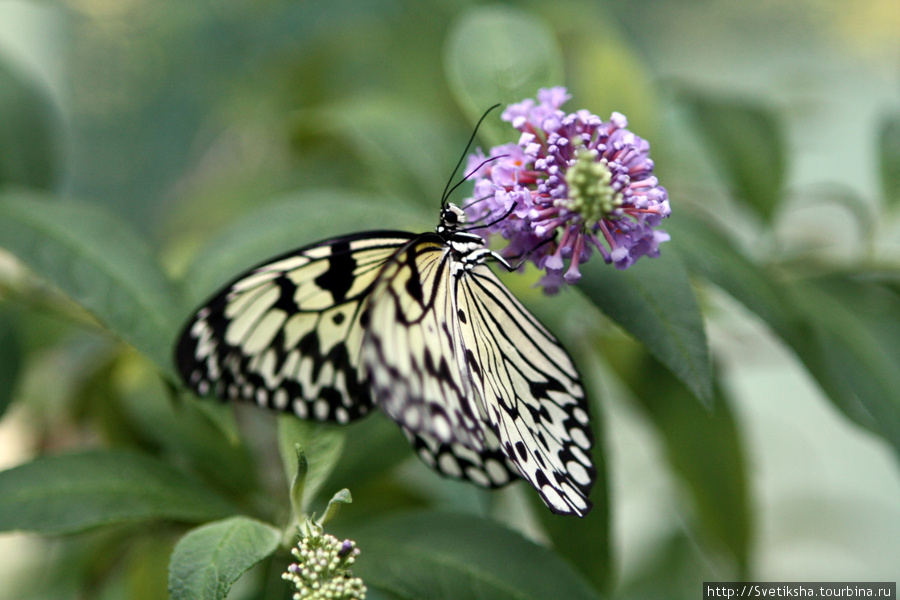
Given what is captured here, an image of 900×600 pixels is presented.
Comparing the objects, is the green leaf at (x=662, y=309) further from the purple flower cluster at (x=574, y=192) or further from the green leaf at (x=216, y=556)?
the green leaf at (x=216, y=556)

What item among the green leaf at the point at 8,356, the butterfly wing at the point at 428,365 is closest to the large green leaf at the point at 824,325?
the butterfly wing at the point at 428,365

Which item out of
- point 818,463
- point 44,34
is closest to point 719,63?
point 818,463

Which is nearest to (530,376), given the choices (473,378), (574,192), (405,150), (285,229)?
(473,378)

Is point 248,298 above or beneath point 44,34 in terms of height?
beneath

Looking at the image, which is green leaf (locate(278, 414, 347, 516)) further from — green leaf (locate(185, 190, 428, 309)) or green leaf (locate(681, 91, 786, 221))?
green leaf (locate(681, 91, 786, 221))

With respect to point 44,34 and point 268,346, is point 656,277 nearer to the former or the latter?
point 268,346

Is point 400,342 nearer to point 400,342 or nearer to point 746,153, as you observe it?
point 400,342
